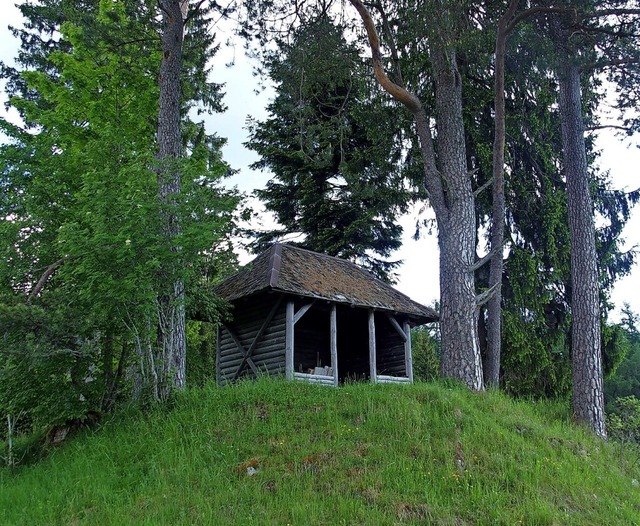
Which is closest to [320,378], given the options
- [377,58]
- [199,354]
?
[199,354]

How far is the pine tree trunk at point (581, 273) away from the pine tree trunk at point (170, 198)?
762cm

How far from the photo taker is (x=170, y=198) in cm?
980

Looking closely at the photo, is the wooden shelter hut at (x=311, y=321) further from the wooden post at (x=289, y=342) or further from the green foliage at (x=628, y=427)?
the green foliage at (x=628, y=427)

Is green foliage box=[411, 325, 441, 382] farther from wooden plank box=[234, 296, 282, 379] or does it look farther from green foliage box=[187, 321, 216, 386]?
wooden plank box=[234, 296, 282, 379]

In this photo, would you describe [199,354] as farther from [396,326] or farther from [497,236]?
[497,236]

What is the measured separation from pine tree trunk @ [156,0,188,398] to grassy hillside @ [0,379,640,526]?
34.2 inches

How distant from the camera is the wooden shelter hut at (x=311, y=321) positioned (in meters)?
12.9

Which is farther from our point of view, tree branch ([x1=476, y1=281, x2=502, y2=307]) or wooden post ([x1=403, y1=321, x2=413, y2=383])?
wooden post ([x1=403, y1=321, x2=413, y2=383])

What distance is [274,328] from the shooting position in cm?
1330

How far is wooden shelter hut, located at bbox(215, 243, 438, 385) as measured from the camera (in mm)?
12889

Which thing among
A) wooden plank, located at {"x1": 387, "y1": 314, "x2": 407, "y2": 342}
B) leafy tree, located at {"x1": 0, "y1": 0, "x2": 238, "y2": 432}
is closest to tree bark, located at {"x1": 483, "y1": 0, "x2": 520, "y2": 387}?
wooden plank, located at {"x1": 387, "y1": 314, "x2": 407, "y2": 342}

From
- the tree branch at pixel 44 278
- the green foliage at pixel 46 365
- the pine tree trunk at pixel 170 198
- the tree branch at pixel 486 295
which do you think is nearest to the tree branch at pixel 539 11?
the tree branch at pixel 486 295

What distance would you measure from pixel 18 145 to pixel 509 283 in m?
12.2

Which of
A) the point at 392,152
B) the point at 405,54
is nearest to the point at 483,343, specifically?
the point at 392,152
